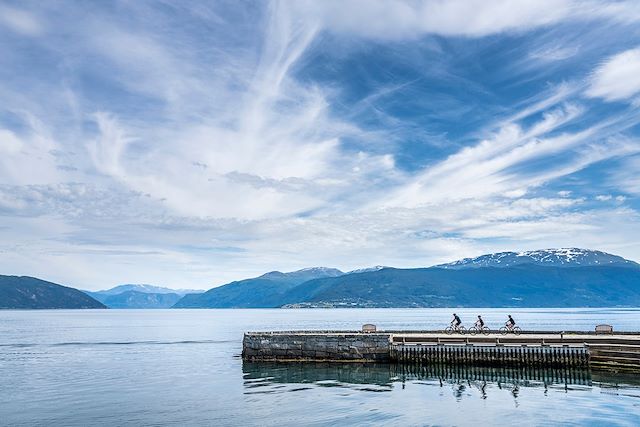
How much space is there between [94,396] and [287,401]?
56.5 feet

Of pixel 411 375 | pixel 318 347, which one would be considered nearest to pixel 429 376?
pixel 411 375

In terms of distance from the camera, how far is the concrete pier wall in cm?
6162

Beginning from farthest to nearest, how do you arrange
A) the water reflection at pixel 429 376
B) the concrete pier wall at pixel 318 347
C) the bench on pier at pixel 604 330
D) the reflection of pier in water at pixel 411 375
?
the bench on pier at pixel 604 330 → the concrete pier wall at pixel 318 347 → the reflection of pier in water at pixel 411 375 → the water reflection at pixel 429 376

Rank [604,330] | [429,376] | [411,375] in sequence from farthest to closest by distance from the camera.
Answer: [604,330]
[411,375]
[429,376]

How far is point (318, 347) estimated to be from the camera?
2506 inches

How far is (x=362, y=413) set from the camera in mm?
39094

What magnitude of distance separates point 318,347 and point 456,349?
15216 mm

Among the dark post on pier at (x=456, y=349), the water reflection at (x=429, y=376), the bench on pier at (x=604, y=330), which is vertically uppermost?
the bench on pier at (x=604, y=330)

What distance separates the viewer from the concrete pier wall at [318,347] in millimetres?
61625

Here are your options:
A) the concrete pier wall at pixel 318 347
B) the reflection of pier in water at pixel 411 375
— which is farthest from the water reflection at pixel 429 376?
the concrete pier wall at pixel 318 347

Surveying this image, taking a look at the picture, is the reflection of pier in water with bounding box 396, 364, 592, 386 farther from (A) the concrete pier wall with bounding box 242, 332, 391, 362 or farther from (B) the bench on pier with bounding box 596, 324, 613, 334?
(B) the bench on pier with bounding box 596, 324, 613, 334

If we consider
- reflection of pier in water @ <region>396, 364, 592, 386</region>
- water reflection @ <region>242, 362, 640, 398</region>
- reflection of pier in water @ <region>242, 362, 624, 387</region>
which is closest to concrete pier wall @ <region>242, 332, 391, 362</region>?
reflection of pier in water @ <region>242, 362, 624, 387</region>

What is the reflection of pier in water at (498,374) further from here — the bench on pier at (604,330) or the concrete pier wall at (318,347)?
the bench on pier at (604,330)

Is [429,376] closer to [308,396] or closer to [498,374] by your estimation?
[498,374]
